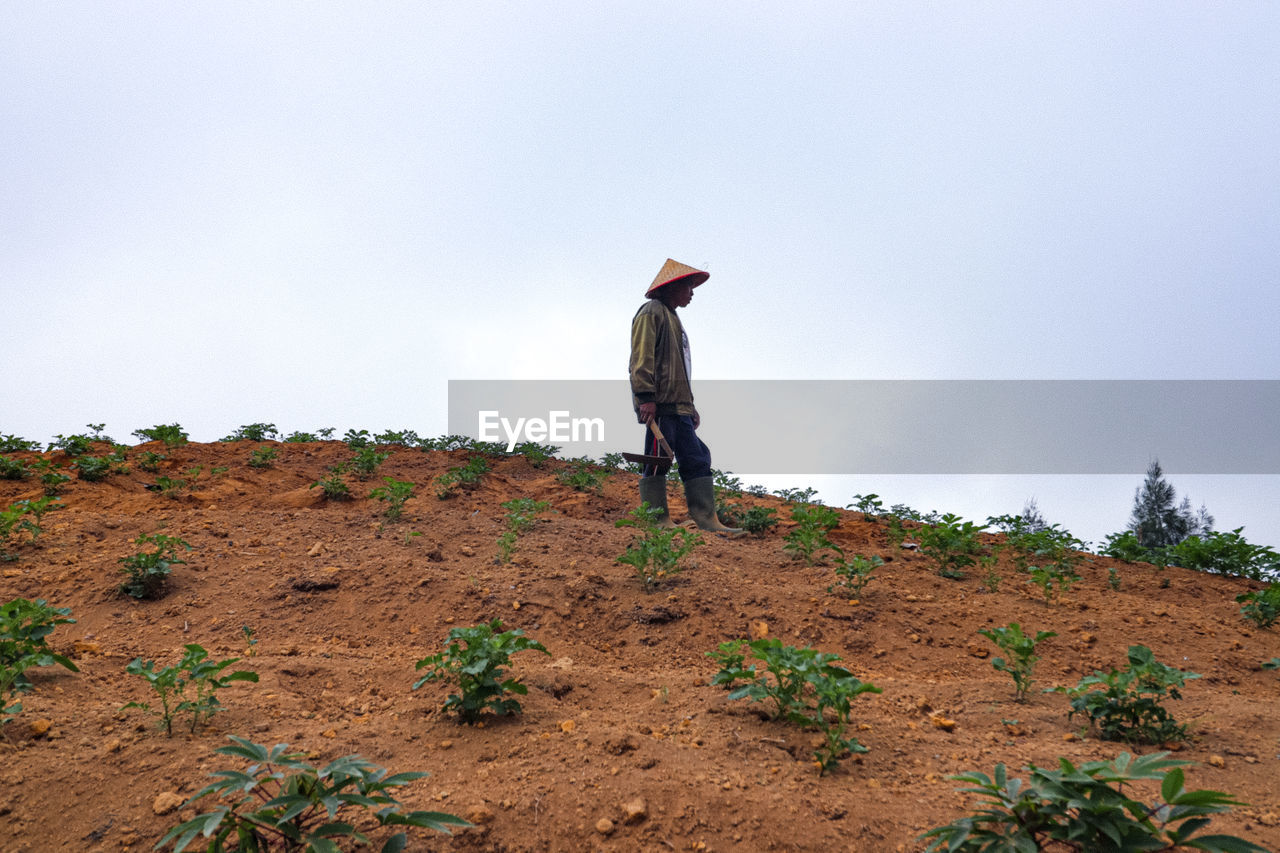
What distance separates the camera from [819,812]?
6.75 ft

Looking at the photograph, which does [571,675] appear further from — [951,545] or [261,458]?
[261,458]

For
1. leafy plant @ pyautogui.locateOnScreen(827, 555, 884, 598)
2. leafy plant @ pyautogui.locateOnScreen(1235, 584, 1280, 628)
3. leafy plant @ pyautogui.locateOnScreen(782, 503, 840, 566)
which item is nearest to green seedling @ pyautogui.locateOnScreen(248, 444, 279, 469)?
leafy plant @ pyautogui.locateOnScreen(782, 503, 840, 566)

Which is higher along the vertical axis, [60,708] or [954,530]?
[954,530]

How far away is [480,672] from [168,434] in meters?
7.73

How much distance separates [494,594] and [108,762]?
2.18 meters

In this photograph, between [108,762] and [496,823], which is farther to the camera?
[108,762]

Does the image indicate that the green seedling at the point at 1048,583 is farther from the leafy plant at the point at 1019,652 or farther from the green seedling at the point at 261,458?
the green seedling at the point at 261,458

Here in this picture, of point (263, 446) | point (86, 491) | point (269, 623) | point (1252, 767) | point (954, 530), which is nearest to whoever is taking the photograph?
point (1252, 767)

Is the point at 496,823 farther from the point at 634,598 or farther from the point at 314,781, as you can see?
the point at 634,598

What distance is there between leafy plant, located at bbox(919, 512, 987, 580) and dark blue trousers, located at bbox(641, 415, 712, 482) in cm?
196

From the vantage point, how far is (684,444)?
6516 mm

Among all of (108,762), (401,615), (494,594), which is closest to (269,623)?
(401,615)

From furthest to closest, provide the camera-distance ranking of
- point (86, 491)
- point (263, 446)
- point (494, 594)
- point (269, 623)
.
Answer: point (263, 446) → point (86, 491) → point (494, 594) → point (269, 623)

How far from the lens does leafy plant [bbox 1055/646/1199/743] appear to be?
259cm
